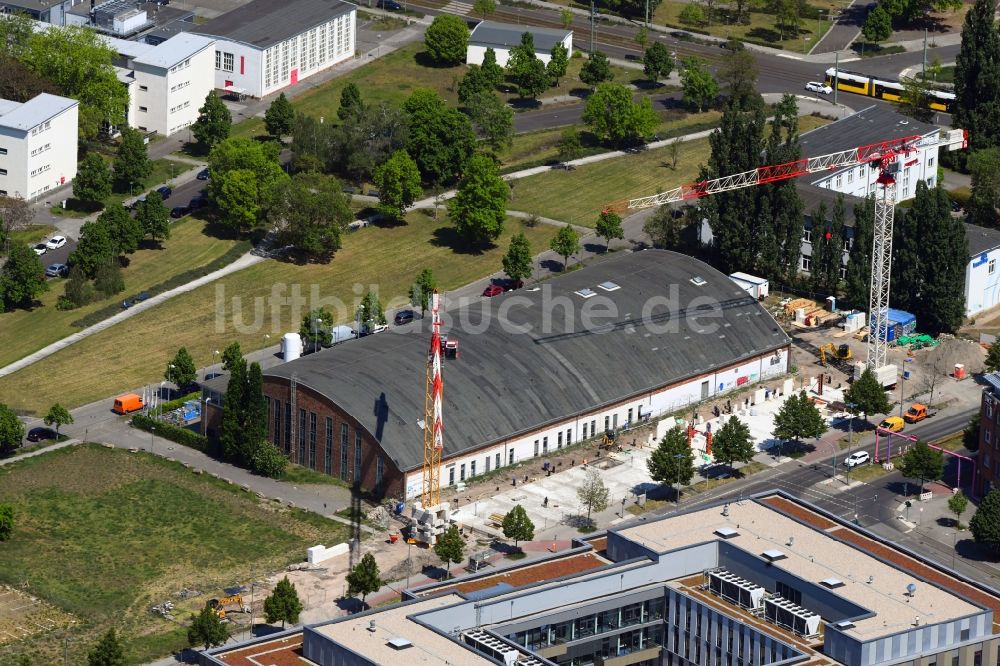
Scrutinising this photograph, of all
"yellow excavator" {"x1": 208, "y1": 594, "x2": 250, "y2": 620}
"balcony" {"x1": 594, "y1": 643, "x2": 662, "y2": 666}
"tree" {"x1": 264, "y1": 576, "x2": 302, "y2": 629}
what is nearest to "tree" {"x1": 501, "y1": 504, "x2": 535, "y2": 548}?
"tree" {"x1": 264, "y1": 576, "x2": 302, "y2": 629}

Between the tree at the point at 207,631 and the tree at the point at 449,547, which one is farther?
the tree at the point at 449,547

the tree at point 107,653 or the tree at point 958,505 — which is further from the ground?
the tree at point 107,653

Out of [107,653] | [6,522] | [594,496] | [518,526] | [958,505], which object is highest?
[107,653]

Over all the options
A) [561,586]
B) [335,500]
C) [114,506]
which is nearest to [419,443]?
[335,500]

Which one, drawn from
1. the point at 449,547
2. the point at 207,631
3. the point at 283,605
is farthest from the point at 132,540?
the point at 449,547

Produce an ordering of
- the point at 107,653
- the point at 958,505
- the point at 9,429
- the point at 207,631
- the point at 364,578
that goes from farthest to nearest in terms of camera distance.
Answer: the point at 9,429 → the point at 958,505 → the point at 364,578 → the point at 207,631 → the point at 107,653

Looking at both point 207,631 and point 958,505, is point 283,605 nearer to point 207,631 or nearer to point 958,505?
point 207,631

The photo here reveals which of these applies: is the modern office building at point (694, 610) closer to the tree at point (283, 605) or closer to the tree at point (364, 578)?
the tree at point (364, 578)

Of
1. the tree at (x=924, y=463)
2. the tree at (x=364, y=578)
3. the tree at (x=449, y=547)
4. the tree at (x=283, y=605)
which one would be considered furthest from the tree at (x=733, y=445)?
the tree at (x=283, y=605)
